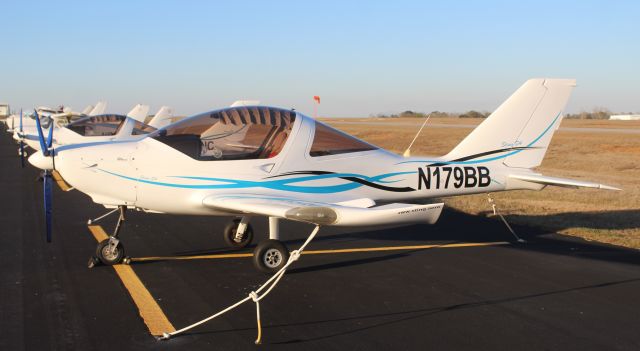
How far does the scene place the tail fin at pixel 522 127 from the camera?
9.46 metres

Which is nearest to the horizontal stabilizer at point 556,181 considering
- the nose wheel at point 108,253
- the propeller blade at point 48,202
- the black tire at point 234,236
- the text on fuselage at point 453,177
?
the text on fuselage at point 453,177

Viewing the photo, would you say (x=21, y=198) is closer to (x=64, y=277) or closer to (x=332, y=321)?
(x=64, y=277)

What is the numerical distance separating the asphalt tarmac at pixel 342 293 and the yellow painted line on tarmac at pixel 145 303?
0.20 feet

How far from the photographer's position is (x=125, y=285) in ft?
22.4

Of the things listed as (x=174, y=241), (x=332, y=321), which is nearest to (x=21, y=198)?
(x=174, y=241)

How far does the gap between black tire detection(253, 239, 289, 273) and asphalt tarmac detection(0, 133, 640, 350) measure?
0.60ft

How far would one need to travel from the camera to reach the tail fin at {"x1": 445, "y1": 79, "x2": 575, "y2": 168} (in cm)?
946

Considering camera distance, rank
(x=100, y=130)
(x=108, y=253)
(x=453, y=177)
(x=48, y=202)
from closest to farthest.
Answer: (x=48, y=202)
(x=108, y=253)
(x=453, y=177)
(x=100, y=130)

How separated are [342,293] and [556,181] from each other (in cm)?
402

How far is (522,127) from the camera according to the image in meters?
9.59

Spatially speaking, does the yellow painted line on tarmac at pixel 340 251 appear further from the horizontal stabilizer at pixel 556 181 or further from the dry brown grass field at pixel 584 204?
the dry brown grass field at pixel 584 204

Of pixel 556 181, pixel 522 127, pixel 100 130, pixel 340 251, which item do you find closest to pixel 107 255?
pixel 340 251

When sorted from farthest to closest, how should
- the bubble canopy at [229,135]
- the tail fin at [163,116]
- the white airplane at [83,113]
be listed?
1. the white airplane at [83,113]
2. the tail fin at [163,116]
3. the bubble canopy at [229,135]

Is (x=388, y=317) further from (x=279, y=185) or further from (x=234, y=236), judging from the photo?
(x=234, y=236)
